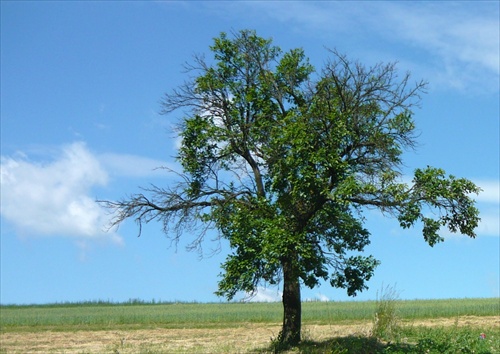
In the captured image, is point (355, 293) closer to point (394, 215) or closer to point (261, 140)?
point (394, 215)

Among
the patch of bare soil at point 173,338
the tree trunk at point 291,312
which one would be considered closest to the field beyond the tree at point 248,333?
the patch of bare soil at point 173,338

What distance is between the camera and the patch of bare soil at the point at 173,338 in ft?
89.5

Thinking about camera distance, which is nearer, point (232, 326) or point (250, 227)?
point (250, 227)

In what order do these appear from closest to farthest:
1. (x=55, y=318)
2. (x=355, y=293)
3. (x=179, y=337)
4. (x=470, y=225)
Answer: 1. (x=470, y=225)
2. (x=355, y=293)
3. (x=179, y=337)
4. (x=55, y=318)

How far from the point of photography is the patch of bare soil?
89.5 ft

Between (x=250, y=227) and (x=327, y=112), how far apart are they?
14.9ft

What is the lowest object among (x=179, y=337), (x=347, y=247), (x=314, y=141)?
(x=179, y=337)

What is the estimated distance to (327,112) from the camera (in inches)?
950

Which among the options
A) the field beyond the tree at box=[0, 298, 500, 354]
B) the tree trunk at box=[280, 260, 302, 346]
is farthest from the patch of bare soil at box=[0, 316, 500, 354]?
the tree trunk at box=[280, 260, 302, 346]

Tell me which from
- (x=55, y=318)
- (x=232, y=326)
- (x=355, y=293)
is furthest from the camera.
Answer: (x=55, y=318)

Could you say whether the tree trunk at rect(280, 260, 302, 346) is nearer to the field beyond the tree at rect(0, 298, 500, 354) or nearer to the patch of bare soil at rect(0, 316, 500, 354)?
the field beyond the tree at rect(0, 298, 500, 354)

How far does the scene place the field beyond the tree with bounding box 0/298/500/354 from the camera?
82.6 ft

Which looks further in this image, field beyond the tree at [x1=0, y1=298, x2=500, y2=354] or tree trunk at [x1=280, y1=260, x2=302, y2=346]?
tree trunk at [x1=280, y1=260, x2=302, y2=346]

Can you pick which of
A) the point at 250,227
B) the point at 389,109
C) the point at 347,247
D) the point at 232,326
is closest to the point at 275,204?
the point at 250,227
